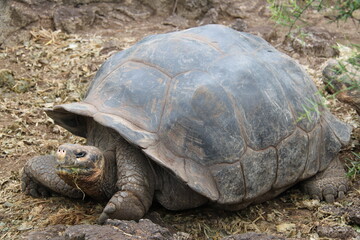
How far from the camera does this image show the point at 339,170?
3.96m

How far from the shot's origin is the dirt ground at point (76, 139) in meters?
3.37

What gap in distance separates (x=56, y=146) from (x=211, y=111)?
1584mm

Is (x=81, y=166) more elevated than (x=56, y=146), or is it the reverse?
(x=81, y=166)

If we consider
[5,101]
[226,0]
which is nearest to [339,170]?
[5,101]

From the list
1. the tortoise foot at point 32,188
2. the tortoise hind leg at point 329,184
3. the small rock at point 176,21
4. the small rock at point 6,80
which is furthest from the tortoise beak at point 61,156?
the small rock at point 176,21

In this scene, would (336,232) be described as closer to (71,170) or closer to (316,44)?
(71,170)

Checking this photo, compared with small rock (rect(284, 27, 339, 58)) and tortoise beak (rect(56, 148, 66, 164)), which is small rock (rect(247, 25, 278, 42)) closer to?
small rock (rect(284, 27, 339, 58))

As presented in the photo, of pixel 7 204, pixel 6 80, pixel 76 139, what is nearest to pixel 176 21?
pixel 6 80

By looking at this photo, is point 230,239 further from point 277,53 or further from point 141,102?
point 277,53

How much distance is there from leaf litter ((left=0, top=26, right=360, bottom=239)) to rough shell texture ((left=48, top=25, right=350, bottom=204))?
0.21 metres

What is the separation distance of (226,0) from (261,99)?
3639mm

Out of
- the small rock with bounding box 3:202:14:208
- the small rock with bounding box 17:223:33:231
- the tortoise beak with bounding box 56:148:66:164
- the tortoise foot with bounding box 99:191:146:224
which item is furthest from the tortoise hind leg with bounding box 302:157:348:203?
the small rock with bounding box 3:202:14:208

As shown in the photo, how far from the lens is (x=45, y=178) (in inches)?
135

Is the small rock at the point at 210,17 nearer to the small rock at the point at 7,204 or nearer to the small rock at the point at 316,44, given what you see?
the small rock at the point at 316,44
